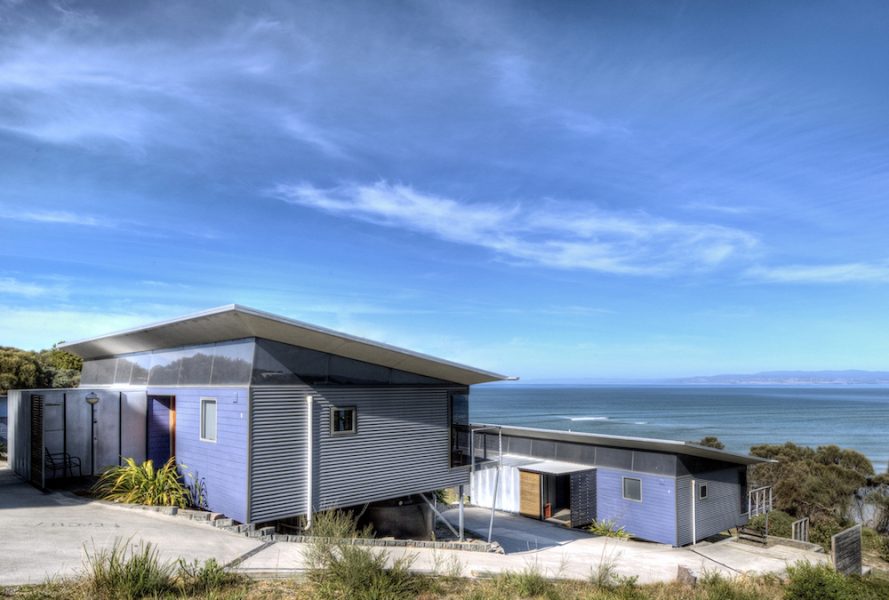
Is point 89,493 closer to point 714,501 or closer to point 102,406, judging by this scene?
point 102,406

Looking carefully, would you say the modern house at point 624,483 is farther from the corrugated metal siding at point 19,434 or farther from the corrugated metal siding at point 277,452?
the corrugated metal siding at point 19,434

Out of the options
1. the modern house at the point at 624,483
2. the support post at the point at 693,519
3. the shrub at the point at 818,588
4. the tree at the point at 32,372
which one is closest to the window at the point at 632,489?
the modern house at the point at 624,483

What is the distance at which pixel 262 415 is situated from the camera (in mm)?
11562

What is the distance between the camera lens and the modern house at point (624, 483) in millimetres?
18188

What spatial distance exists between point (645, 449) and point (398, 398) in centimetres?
904

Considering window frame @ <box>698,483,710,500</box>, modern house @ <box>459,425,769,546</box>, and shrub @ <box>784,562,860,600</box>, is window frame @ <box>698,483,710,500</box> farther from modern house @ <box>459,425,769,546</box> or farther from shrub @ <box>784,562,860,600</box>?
shrub @ <box>784,562,860,600</box>

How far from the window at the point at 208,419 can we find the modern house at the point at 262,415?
3 centimetres

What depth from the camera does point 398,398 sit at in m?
13.9

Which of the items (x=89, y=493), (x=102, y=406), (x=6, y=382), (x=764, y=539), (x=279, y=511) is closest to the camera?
(x=279, y=511)

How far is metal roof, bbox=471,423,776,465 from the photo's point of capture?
17.7 meters

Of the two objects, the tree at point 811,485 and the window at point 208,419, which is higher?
the window at point 208,419

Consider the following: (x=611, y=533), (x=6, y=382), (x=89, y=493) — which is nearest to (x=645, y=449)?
(x=611, y=533)

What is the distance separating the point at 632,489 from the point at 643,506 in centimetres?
60

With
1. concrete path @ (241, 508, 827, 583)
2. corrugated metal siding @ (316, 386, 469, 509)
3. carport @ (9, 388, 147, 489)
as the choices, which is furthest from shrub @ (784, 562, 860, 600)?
carport @ (9, 388, 147, 489)
